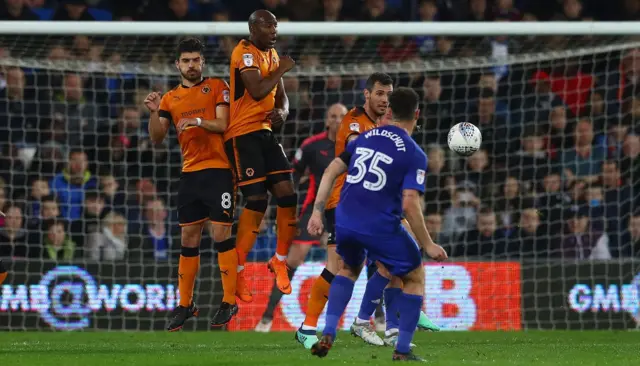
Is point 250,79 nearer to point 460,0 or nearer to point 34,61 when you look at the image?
point 34,61

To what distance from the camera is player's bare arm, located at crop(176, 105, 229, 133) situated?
29.4 feet

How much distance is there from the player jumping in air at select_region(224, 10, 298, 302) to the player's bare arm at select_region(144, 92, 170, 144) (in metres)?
0.54

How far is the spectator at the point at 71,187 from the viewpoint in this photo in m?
13.4

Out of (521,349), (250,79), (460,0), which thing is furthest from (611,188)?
(250,79)

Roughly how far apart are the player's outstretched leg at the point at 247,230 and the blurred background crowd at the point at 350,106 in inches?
143

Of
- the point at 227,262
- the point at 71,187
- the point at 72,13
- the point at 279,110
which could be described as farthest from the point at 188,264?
the point at 72,13

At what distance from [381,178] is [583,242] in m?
6.98

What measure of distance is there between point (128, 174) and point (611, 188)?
584 centimetres

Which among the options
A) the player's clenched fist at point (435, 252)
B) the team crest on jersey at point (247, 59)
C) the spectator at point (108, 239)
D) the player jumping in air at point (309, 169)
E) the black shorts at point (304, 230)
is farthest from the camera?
the spectator at point (108, 239)

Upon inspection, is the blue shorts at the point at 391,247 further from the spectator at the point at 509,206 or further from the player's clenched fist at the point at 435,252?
the spectator at the point at 509,206

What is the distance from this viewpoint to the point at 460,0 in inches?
639

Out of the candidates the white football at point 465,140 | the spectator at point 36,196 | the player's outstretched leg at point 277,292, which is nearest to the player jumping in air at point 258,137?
the white football at point 465,140

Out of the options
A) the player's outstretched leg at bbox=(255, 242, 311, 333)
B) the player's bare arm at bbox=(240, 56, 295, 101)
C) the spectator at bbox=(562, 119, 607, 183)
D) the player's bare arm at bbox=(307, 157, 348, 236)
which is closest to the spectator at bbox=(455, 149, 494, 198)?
the spectator at bbox=(562, 119, 607, 183)

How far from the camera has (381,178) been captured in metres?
7.14
